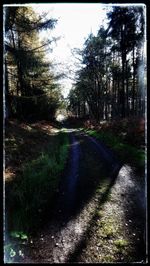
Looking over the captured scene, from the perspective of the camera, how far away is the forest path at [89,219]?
3549mm

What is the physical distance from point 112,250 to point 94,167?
5262 mm

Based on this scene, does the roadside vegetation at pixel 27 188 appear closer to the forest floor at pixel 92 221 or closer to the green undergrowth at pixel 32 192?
the green undergrowth at pixel 32 192

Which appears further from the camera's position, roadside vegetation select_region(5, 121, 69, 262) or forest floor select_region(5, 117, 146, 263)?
roadside vegetation select_region(5, 121, 69, 262)

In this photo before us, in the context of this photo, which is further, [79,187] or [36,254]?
[79,187]

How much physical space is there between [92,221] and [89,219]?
104 millimetres

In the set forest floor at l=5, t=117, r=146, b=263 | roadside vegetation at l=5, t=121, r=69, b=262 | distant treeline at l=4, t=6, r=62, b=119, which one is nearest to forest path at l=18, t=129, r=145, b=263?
forest floor at l=5, t=117, r=146, b=263

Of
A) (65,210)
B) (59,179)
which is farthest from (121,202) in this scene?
(59,179)

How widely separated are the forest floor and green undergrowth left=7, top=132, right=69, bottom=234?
0.25m

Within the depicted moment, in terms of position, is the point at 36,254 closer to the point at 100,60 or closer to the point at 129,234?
the point at 129,234

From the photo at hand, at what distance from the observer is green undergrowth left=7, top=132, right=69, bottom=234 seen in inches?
174

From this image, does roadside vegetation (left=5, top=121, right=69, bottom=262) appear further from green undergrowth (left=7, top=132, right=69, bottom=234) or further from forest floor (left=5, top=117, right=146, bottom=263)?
forest floor (left=5, top=117, right=146, bottom=263)

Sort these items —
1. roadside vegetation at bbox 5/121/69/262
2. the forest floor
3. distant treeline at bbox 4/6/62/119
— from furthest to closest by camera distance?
distant treeline at bbox 4/6/62/119 → roadside vegetation at bbox 5/121/69/262 → the forest floor

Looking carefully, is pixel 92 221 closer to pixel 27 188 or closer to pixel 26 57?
pixel 27 188

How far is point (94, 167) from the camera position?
8883mm
